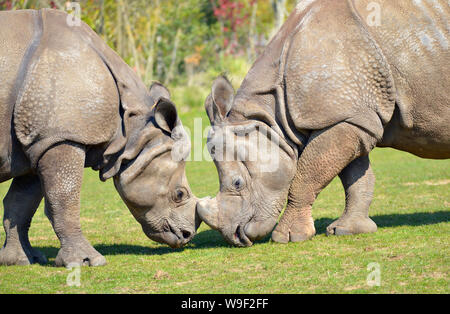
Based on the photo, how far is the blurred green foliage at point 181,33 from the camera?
2242 cm

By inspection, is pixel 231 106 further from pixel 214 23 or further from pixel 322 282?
pixel 214 23

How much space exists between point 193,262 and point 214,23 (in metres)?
27.7

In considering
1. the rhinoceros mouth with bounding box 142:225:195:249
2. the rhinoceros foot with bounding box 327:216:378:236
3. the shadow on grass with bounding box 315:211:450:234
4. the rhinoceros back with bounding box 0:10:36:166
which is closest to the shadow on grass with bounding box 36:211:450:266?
the shadow on grass with bounding box 315:211:450:234

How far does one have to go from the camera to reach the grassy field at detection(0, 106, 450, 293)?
641 centimetres

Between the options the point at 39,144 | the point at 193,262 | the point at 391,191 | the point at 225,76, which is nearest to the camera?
the point at 39,144

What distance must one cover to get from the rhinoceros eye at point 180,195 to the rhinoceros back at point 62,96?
101cm

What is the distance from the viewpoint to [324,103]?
309 inches

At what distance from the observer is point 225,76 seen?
8414 mm

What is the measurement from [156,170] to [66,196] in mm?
1011

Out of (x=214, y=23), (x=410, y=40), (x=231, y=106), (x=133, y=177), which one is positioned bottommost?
(x=133, y=177)

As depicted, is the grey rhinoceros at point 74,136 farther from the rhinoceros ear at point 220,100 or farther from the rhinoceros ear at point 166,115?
the rhinoceros ear at point 220,100

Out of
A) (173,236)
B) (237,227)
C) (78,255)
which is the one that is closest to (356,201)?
(237,227)
